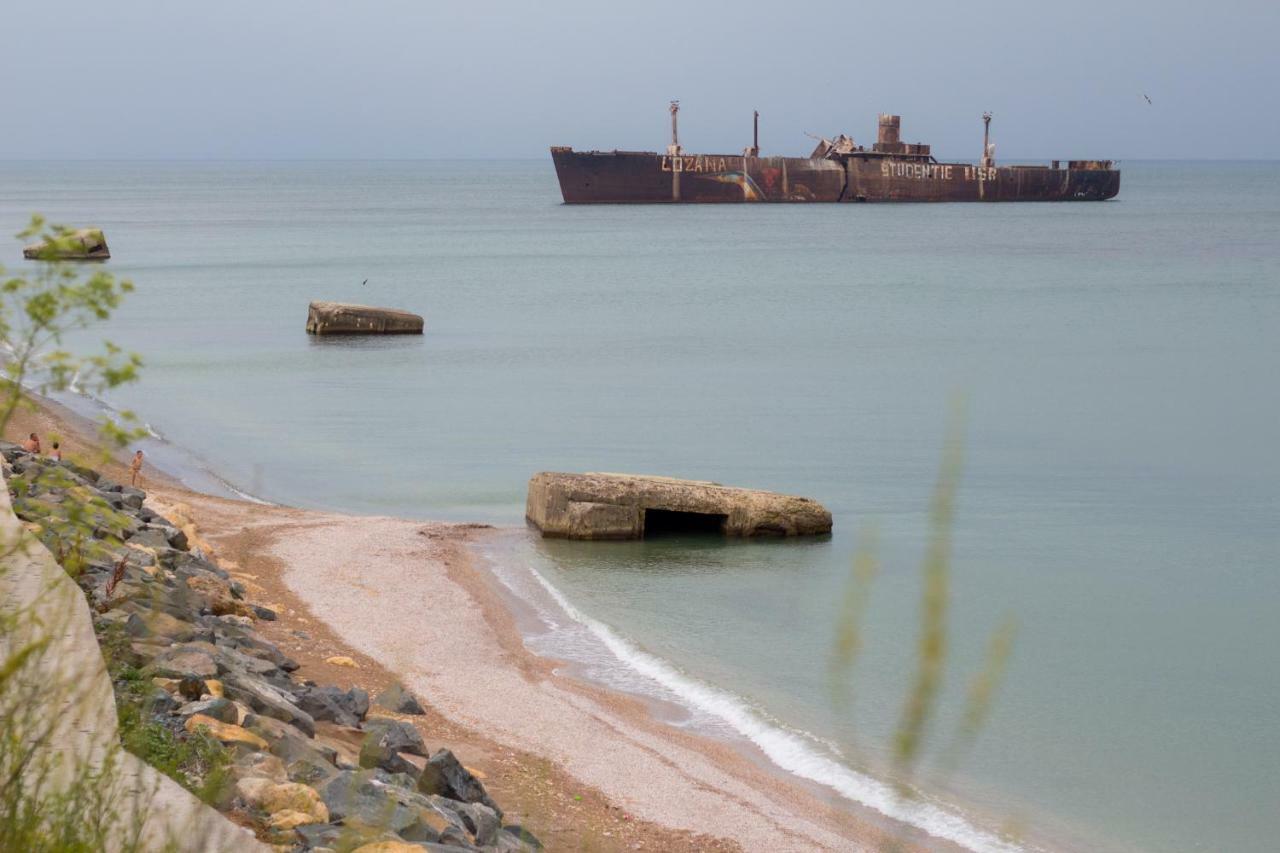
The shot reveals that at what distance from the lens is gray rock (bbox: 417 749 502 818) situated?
854 cm

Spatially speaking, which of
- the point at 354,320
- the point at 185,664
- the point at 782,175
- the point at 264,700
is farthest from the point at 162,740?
the point at 782,175

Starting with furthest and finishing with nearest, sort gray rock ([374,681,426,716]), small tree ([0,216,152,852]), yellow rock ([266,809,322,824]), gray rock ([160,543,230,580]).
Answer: gray rock ([160,543,230,580])
gray rock ([374,681,426,716])
yellow rock ([266,809,322,824])
small tree ([0,216,152,852])

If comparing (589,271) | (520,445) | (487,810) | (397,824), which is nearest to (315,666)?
(487,810)

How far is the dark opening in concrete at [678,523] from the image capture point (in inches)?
746

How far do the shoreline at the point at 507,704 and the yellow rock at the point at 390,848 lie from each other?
2.03 meters

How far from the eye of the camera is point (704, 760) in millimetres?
11188

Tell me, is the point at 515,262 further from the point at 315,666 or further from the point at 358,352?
the point at 315,666

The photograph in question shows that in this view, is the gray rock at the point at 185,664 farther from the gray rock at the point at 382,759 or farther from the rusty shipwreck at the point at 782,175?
the rusty shipwreck at the point at 782,175

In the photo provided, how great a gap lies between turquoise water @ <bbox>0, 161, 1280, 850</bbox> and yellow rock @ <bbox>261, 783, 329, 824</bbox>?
2743mm

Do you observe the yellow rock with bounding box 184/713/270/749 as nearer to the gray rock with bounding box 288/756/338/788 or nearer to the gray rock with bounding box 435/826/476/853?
the gray rock with bounding box 288/756/338/788

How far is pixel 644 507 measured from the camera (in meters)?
18.3

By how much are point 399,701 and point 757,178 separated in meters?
96.5

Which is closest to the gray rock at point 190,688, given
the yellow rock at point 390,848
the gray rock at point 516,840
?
the gray rock at point 516,840

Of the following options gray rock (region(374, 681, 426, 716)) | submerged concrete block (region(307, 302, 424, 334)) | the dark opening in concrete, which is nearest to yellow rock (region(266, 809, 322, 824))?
gray rock (region(374, 681, 426, 716))
